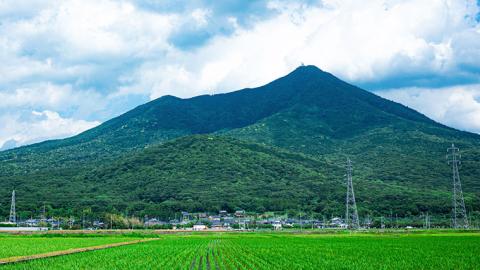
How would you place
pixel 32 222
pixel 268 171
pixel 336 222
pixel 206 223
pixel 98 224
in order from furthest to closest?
1. pixel 268 171
2. pixel 336 222
3. pixel 206 223
4. pixel 32 222
5. pixel 98 224

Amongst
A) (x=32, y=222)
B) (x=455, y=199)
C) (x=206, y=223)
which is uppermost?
(x=455, y=199)

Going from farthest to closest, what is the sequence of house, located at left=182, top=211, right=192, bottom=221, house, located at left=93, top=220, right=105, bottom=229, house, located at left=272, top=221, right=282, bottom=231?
house, located at left=182, top=211, right=192, bottom=221, house, located at left=93, top=220, right=105, bottom=229, house, located at left=272, top=221, right=282, bottom=231


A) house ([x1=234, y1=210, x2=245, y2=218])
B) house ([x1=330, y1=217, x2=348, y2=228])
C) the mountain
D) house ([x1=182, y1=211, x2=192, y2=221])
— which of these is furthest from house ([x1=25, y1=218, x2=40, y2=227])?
house ([x1=330, y1=217, x2=348, y2=228])

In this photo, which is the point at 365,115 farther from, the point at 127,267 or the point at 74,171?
the point at 127,267

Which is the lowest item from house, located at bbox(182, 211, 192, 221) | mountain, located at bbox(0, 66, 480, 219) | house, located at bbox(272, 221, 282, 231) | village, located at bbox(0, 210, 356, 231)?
house, located at bbox(272, 221, 282, 231)

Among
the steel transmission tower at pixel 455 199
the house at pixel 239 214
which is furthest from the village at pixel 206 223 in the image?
the steel transmission tower at pixel 455 199

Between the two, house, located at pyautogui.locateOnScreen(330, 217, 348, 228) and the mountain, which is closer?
house, located at pyautogui.locateOnScreen(330, 217, 348, 228)

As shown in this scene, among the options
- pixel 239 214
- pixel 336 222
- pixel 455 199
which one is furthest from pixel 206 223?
pixel 455 199

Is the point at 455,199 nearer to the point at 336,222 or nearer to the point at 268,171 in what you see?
the point at 336,222

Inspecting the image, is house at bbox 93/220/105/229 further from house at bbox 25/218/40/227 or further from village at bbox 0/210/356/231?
house at bbox 25/218/40/227

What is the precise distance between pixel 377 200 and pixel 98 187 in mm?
64781

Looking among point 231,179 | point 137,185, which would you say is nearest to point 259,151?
point 231,179

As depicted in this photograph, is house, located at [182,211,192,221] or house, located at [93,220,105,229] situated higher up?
house, located at [182,211,192,221]

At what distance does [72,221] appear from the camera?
102250 mm
